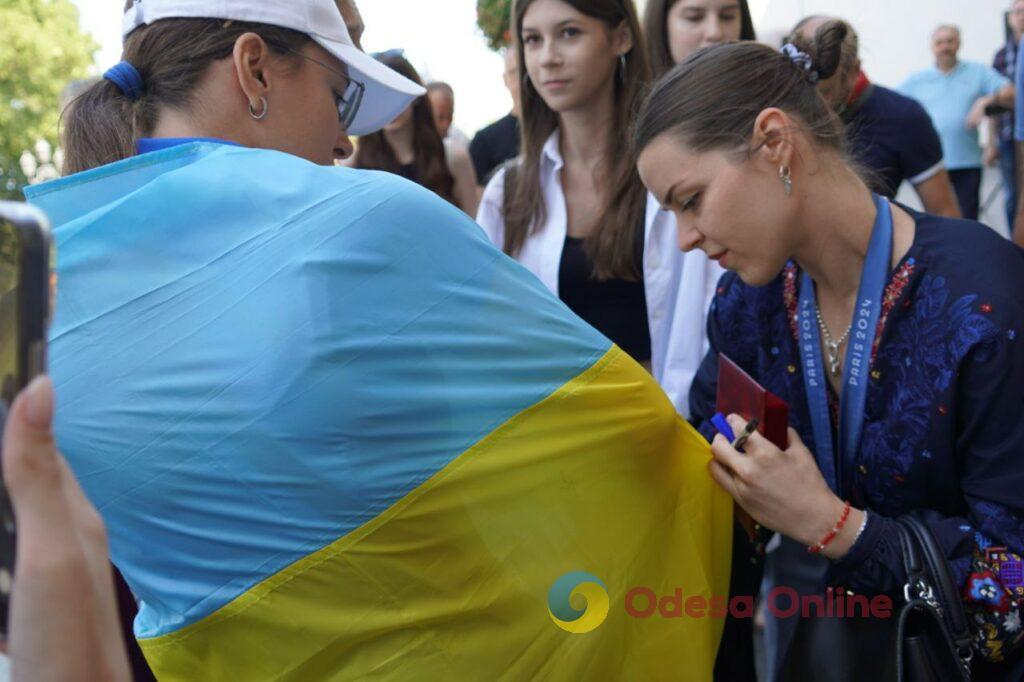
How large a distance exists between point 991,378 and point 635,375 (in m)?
0.59

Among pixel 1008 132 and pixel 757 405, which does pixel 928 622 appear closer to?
pixel 757 405

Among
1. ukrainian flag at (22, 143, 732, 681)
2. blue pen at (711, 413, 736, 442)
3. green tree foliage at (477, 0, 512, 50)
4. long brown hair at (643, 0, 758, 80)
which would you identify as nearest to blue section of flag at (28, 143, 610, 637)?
ukrainian flag at (22, 143, 732, 681)

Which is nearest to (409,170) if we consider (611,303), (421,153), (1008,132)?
(421,153)

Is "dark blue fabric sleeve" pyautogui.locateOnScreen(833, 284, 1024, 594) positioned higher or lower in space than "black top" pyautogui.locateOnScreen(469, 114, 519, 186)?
higher

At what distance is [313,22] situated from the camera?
1.70 metres

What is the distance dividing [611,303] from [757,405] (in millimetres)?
1280

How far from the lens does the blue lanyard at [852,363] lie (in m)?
1.96

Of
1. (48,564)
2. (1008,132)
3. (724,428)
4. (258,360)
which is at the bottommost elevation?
(1008,132)

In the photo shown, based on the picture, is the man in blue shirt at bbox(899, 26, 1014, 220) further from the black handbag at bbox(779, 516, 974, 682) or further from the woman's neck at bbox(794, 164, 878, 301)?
the black handbag at bbox(779, 516, 974, 682)

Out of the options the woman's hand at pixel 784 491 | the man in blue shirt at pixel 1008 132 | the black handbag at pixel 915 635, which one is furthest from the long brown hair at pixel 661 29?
the man in blue shirt at pixel 1008 132

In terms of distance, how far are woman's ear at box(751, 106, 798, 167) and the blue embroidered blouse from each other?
0.25 metres

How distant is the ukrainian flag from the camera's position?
131 cm

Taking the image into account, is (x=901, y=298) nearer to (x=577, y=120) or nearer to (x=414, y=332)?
(x=414, y=332)

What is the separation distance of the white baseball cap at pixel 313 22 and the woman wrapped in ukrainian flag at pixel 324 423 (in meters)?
0.20
